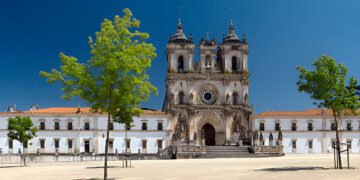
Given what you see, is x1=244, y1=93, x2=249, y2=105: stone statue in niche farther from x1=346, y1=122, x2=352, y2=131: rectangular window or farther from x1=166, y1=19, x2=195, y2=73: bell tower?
x1=346, y1=122, x2=352, y2=131: rectangular window

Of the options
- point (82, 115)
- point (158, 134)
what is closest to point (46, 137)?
point (82, 115)

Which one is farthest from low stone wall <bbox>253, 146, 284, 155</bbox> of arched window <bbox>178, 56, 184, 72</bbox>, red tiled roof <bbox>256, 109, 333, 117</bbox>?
arched window <bbox>178, 56, 184, 72</bbox>

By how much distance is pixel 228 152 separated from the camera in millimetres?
64062

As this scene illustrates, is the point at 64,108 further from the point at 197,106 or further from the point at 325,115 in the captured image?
the point at 325,115

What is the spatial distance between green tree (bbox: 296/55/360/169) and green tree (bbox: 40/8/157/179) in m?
13.2

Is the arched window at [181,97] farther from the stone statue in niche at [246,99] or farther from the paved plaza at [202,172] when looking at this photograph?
the paved plaza at [202,172]

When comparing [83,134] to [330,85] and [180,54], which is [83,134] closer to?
[180,54]

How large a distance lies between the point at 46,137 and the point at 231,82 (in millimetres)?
29068

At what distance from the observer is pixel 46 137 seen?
244 feet

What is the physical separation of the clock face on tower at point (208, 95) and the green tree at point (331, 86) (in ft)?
145

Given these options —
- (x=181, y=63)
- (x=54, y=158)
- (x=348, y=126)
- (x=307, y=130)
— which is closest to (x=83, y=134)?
(x=54, y=158)

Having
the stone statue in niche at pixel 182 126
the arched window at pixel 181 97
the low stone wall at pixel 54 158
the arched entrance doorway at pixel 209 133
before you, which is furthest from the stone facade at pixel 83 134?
the low stone wall at pixel 54 158

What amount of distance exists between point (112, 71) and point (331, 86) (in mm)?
15728

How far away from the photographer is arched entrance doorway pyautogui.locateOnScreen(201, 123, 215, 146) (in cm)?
7699
